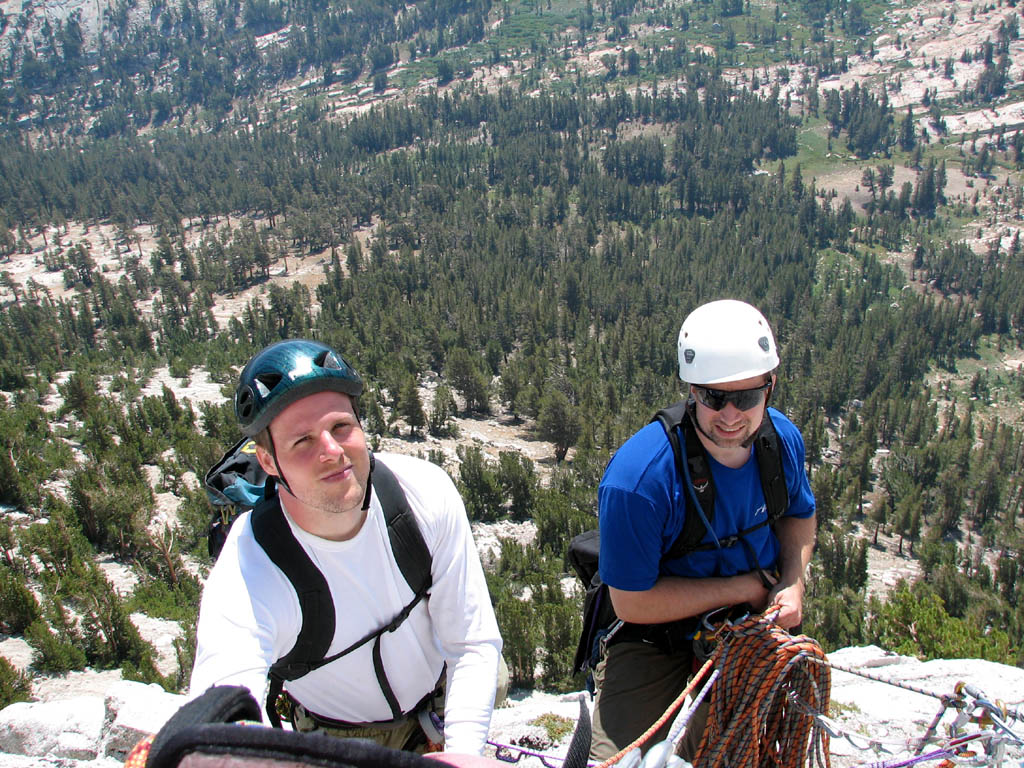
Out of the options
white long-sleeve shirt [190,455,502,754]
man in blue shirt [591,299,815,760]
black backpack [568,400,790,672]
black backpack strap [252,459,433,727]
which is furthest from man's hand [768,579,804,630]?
black backpack strap [252,459,433,727]

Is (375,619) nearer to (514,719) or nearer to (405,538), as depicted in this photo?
(405,538)

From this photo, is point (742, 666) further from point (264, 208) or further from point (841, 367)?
point (264, 208)

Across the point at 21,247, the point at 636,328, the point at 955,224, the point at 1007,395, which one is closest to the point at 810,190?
the point at 955,224

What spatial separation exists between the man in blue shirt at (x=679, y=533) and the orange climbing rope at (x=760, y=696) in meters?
0.19

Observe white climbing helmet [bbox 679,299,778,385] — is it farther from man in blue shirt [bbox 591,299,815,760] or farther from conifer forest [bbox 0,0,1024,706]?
conifer forest [bbox 0,0,1024,706]

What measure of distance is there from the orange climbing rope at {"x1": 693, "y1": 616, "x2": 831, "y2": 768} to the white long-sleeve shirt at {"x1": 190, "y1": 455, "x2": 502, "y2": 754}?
1164mm

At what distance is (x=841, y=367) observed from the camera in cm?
7581

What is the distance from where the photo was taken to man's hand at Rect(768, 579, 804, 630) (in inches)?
119

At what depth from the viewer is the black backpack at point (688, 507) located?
9.96ft

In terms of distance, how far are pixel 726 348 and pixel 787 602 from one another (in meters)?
1.26

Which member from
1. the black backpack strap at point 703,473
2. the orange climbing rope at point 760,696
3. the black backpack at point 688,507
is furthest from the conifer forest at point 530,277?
the black backpack strap at point 703,473

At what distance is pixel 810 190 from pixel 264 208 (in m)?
104

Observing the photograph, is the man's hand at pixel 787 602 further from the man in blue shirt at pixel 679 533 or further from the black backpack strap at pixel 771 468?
the black backpack strap at pixel 771 468

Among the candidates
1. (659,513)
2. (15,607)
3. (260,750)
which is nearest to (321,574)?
(260,750)
